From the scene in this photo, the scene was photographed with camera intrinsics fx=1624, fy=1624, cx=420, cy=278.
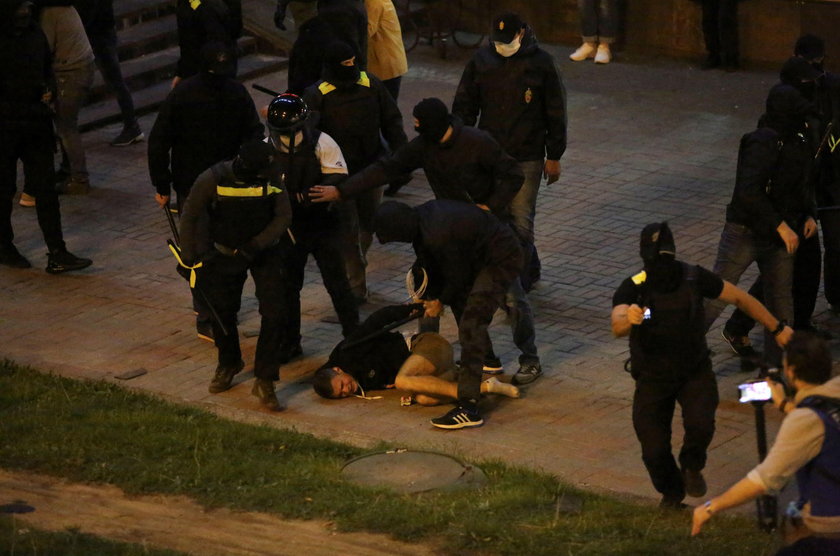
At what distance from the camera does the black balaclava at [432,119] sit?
986cm

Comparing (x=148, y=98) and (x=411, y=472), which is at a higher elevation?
(x=148, y=98)

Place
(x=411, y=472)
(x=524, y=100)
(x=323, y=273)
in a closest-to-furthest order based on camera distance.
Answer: (x=411, y=472), (x=323, y=273), (x=524, y=100)

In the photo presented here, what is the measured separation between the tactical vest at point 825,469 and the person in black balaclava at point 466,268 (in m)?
3.34

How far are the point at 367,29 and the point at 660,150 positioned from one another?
310 centimetres

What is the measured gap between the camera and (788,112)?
9.59 metres

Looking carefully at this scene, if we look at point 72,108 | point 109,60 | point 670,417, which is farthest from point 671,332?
point 109,60

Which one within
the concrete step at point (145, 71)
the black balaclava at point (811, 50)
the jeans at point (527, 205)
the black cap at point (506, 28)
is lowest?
the concrete step at point (145, 71)

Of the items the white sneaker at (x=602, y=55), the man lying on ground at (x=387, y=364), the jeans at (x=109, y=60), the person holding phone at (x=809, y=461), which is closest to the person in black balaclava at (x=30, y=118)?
the jeans at (x=109, y=60)

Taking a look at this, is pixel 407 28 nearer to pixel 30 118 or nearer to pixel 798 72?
pixel 30 118

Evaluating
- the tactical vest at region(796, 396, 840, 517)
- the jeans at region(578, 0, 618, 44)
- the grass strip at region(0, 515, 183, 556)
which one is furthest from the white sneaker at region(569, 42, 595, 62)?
the tactical vest at region(796, 396, 840, 517)

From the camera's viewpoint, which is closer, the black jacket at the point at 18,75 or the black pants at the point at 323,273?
the black pants at the point at 323,273

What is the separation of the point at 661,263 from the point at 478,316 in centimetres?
194

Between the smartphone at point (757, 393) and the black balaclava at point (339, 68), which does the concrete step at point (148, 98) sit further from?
the smartphone at point (757, 393)

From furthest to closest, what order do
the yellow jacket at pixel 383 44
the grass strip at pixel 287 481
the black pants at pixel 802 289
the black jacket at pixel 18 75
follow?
1. the yellow jacket at pixel 383 44
2. the black jacket at pixel 18 75
3. the black pants at pixel 802 289
4. the grass strip at pixel 287 481
